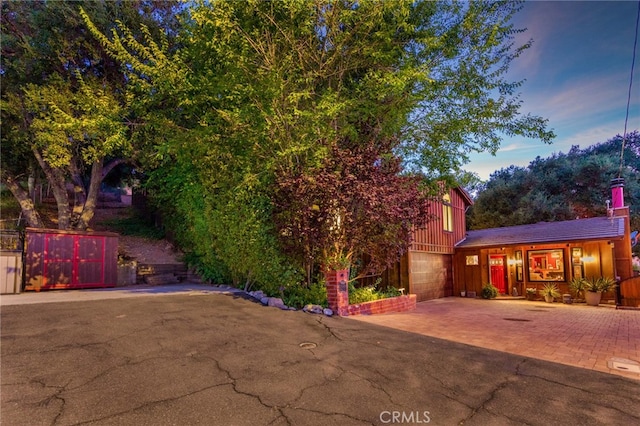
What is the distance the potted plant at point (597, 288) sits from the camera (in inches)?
487

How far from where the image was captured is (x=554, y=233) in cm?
1448

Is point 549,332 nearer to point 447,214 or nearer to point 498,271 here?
point 447,214

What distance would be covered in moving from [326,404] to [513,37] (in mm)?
10209

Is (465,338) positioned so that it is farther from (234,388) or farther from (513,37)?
(513,37)

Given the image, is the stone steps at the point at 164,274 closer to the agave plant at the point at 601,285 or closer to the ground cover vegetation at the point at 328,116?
the ground cover vegetation at the point at 328,116

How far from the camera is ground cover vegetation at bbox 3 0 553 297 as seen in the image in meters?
7.37

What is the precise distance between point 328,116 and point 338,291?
13.8 ft

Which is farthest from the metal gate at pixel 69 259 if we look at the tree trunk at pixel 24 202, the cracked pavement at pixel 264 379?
the tree trunk at pixel 24 202

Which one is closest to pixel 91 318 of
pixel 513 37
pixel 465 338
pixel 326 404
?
pixel 326 404

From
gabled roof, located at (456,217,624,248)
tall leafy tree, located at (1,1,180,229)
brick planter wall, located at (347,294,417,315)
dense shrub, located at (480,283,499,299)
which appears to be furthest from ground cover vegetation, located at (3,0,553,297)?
dense shrub, located at (480,283,499,299)

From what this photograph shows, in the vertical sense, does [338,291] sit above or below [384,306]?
above

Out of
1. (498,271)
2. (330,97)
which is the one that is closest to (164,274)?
(330,97)

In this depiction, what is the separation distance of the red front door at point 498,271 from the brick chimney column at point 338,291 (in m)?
11.5

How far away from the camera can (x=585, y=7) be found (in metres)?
8.44
